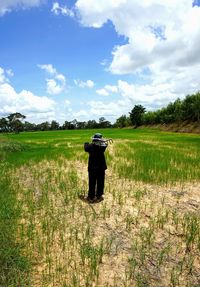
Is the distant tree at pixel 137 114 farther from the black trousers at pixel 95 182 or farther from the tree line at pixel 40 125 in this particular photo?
the black trousers at pixel 95 182

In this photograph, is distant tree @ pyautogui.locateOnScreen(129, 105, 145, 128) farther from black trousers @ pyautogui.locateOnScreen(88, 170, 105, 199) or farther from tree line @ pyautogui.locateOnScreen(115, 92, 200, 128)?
black trousers @ pyautogui.locateOnScreen(88, 170, 105, 199)

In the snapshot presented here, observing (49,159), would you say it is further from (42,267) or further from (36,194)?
(42,267)

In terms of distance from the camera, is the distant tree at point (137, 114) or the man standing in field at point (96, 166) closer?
the man standing in field at point (96, 166)

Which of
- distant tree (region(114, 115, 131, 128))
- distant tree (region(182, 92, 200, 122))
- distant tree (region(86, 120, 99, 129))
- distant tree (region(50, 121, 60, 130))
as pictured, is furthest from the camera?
distant tree (region(50, 121, 60, 130))

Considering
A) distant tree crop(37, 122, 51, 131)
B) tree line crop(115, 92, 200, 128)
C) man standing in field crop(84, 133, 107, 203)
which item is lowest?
distant tree crop(37, 122, 51, 131)

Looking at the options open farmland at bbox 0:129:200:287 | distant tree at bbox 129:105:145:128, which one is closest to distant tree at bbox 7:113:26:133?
distant tree at bbox 129:105:145:128

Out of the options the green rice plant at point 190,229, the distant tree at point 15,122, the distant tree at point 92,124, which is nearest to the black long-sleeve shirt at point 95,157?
the green rice plant at point 190,229

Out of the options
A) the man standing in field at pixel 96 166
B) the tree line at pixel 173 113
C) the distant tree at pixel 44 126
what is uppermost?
the tree line at pixel 173 113

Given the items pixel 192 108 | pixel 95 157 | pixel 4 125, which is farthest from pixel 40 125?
pixel 95 157

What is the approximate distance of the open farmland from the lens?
22.2 ft

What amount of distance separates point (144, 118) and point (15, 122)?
38.6 m

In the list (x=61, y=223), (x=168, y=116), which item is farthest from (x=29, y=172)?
(x=168, y=116)

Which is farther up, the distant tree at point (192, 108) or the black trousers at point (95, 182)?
the distant tree at point (192, 108)

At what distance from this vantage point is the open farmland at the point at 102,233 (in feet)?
22.2
